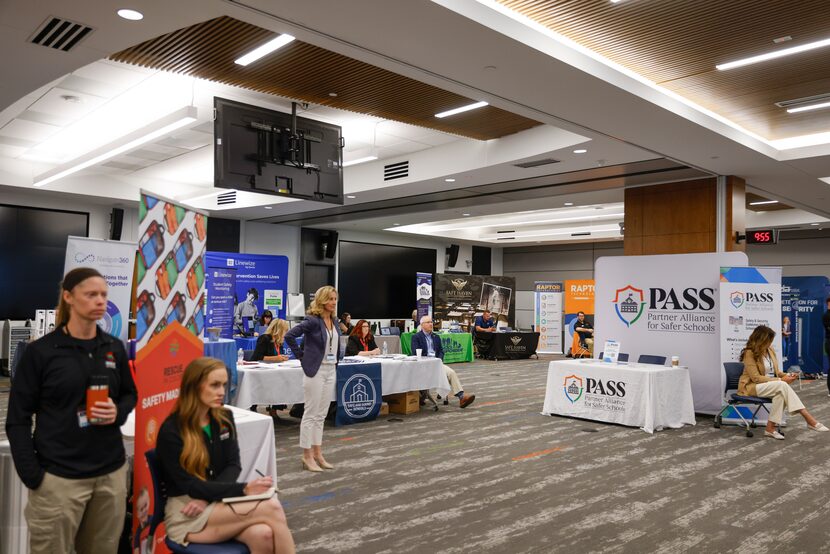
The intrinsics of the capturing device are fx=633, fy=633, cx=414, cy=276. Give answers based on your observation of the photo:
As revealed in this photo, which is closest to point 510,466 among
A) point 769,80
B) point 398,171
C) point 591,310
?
point 769,80

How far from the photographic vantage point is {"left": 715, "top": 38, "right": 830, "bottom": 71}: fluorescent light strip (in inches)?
203

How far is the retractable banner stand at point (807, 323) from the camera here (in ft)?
41.4

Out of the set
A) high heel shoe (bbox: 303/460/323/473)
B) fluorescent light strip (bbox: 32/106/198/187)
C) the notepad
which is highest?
fluorescent light strip (bbox: 32/106/198/187)

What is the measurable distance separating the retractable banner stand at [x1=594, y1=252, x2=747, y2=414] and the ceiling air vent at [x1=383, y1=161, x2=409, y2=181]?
328 cm

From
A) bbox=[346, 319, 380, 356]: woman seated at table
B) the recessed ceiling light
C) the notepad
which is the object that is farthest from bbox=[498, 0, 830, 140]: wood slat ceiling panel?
bbox=[346, 319, 380, 356]: woman seated at table

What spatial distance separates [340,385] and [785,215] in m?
11.2

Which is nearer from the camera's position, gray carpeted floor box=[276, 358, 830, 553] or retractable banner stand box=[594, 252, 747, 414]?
gray carpeted floor box=[276, 358, 830, 553]

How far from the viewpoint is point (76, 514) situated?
2221 millimetres

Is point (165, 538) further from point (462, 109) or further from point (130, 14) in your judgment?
point (462, 109)

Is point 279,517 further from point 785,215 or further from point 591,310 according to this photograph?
point 591,310

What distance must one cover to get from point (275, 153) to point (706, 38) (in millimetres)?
4104

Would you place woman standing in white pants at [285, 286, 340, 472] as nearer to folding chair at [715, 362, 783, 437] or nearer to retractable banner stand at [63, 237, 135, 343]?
retractable banner stand at [63, 237, 135, 343]

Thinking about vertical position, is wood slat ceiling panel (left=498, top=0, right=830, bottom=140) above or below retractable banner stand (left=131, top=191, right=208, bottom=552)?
above

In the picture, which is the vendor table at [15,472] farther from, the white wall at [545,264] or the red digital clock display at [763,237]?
the white wall at [545,264]
